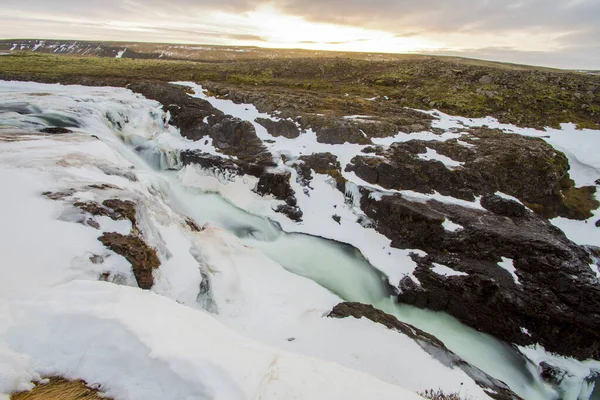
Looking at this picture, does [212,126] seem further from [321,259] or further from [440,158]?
[440,158]

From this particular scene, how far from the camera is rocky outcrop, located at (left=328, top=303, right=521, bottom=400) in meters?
9.48

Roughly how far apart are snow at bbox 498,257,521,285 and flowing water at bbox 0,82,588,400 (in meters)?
3.12

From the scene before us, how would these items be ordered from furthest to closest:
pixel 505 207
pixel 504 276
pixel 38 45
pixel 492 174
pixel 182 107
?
pixel 38 45 → pixel 182 107 → pixel 492 174 → pixel 505 207 → pixel 504 276

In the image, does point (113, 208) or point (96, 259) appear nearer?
point (96, 259)

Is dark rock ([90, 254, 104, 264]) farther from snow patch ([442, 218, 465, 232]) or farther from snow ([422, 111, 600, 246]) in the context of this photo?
snow ([422, 111, 600, 246])

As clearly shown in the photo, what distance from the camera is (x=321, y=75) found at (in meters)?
46.0

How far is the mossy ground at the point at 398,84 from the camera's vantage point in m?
29.0

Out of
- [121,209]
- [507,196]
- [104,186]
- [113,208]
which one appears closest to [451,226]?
[507,196]

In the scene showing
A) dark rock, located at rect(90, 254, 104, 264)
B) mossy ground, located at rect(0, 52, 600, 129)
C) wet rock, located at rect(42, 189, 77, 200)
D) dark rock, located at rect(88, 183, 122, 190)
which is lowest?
dark rock, located at rect(90, 254, 104, 264)

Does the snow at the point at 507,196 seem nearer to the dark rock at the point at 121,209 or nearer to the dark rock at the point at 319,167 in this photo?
the dark rock at the point at 319,167

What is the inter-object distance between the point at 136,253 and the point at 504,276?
15.4 meters

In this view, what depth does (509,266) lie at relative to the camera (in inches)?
555

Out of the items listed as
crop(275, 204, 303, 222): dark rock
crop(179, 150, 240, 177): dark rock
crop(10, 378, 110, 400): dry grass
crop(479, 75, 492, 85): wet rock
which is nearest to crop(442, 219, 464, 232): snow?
crop(275, 204, 303, 222): dark rock

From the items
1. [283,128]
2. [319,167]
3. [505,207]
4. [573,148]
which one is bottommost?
[505,207]
